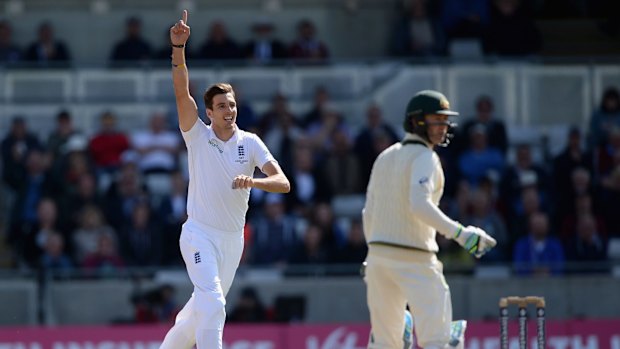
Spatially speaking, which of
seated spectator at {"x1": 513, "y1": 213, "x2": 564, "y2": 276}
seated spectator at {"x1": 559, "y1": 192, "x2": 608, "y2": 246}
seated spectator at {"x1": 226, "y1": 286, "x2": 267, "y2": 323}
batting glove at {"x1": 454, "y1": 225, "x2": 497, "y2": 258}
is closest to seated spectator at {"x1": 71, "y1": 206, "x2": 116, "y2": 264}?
seated spectator at {"x1": 226, "y1": 286, "x2": 267, "y2": 323}

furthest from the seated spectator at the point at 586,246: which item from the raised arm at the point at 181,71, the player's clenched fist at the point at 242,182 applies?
the player's clenched fist at the point at 242,182

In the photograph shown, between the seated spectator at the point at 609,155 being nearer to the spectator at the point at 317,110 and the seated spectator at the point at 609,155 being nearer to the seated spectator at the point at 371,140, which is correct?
the seated spectator at the point at 371,140

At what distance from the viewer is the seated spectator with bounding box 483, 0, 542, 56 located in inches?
895

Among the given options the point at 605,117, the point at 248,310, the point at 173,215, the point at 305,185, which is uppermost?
the point at 605,117

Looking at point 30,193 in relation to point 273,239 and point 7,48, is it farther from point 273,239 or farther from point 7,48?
point 7,48

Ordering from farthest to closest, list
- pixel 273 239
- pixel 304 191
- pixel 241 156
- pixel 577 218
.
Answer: pixel 304 191 → pixel 577 218 → pixel 273 239 → pixel 241 156

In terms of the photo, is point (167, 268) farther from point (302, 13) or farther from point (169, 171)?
point (302, 13)

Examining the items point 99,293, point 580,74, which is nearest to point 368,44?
point 580,74

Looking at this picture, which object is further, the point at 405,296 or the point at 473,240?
the point at 405,296

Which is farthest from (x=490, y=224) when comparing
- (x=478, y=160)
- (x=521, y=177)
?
(x=478, y=160)

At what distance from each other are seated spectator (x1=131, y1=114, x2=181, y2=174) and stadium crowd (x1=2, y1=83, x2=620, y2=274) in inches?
0.5

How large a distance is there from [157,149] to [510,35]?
5751mm

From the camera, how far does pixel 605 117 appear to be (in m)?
20.5

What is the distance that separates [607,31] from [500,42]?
9.89 feet
